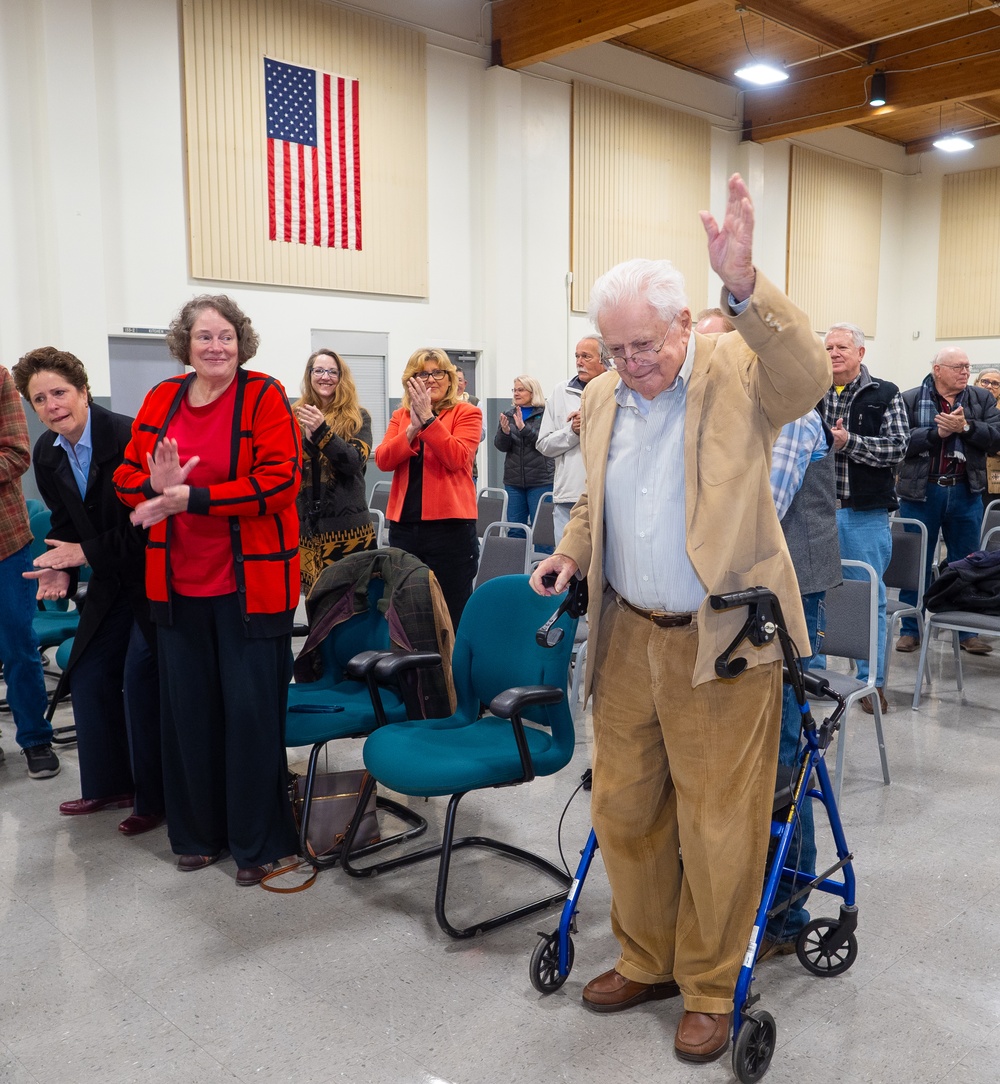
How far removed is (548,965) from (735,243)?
5.15 ft

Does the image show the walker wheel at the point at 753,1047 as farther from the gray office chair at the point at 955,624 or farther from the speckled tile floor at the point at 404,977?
the gray office chair at the point at 955,624

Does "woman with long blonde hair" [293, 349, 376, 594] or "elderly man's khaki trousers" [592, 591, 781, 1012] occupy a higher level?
"woman with long blonde hair" [293, 349, 376, 594]

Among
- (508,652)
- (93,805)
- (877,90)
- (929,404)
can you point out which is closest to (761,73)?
(877,90)

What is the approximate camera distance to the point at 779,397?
70.6 inches

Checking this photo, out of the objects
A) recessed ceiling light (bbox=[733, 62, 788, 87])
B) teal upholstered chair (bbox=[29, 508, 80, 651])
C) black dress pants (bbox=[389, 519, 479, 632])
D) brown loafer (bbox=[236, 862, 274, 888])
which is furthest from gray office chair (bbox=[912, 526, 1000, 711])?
recessed ceiling light (bbox=[733, 62, 788, 87])

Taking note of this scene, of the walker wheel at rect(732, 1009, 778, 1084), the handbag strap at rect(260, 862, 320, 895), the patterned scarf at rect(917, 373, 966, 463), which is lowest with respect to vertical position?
the handbag strap at rect(260, 862, 320, 895)

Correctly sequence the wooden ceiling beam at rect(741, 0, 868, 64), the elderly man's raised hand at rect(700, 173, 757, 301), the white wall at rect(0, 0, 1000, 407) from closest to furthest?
the elderly man's raised hand at rect(700, 173, 757, 301) < the white wall at rect(0, 0, 1000, 407) < the wooden ceiling beam at rect(741, 0, 868, 64)

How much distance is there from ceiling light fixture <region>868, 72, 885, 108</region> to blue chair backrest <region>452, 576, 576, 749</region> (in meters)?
9.43

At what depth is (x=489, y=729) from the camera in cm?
278

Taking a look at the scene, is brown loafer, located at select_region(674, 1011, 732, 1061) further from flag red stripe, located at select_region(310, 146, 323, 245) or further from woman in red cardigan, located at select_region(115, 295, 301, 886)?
flag red stripe, located at select_region(310, 146, 323, 245)

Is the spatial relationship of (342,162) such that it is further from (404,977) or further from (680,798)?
(680,798)

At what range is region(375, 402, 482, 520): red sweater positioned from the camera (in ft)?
12.0

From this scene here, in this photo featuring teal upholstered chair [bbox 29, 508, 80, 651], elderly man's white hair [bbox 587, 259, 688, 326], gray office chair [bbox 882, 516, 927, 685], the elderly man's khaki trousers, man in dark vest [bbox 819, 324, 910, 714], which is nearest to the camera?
elderly man's white hair [bbox 587, 259, 688, 326]

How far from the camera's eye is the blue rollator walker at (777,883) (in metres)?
1.85
